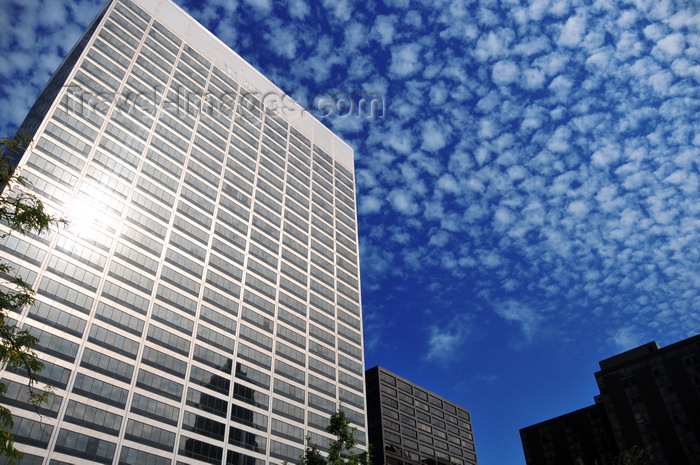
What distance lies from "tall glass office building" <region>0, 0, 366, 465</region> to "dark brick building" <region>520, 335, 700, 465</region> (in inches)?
2126

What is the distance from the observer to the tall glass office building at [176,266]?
74.1 metres

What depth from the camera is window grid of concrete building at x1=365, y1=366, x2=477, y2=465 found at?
148m

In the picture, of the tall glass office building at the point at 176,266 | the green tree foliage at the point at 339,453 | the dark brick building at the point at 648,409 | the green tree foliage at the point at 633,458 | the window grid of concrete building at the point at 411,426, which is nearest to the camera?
the green tree foliage at the point at 339,453

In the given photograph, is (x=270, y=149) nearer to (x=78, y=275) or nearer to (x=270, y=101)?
(x=270, y=101)

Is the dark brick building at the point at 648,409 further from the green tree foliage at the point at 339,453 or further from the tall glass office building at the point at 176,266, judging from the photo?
the green tree foliage at the point at 339,453

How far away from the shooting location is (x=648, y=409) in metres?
107

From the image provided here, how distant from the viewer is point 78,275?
7912 cm

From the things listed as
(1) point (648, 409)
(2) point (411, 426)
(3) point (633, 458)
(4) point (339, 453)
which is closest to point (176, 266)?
(4) point (339, 453)

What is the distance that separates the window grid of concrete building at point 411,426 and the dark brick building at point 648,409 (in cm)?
4165

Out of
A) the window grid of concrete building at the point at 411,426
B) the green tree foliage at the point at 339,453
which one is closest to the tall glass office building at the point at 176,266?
the green tree foliage at the point at 339,453

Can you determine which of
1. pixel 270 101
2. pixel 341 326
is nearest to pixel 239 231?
pixel 341 326

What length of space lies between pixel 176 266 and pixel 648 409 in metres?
95.5

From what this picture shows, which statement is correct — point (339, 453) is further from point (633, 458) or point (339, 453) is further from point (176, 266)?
point (176, 266)

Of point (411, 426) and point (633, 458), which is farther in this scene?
point (411, 426)
